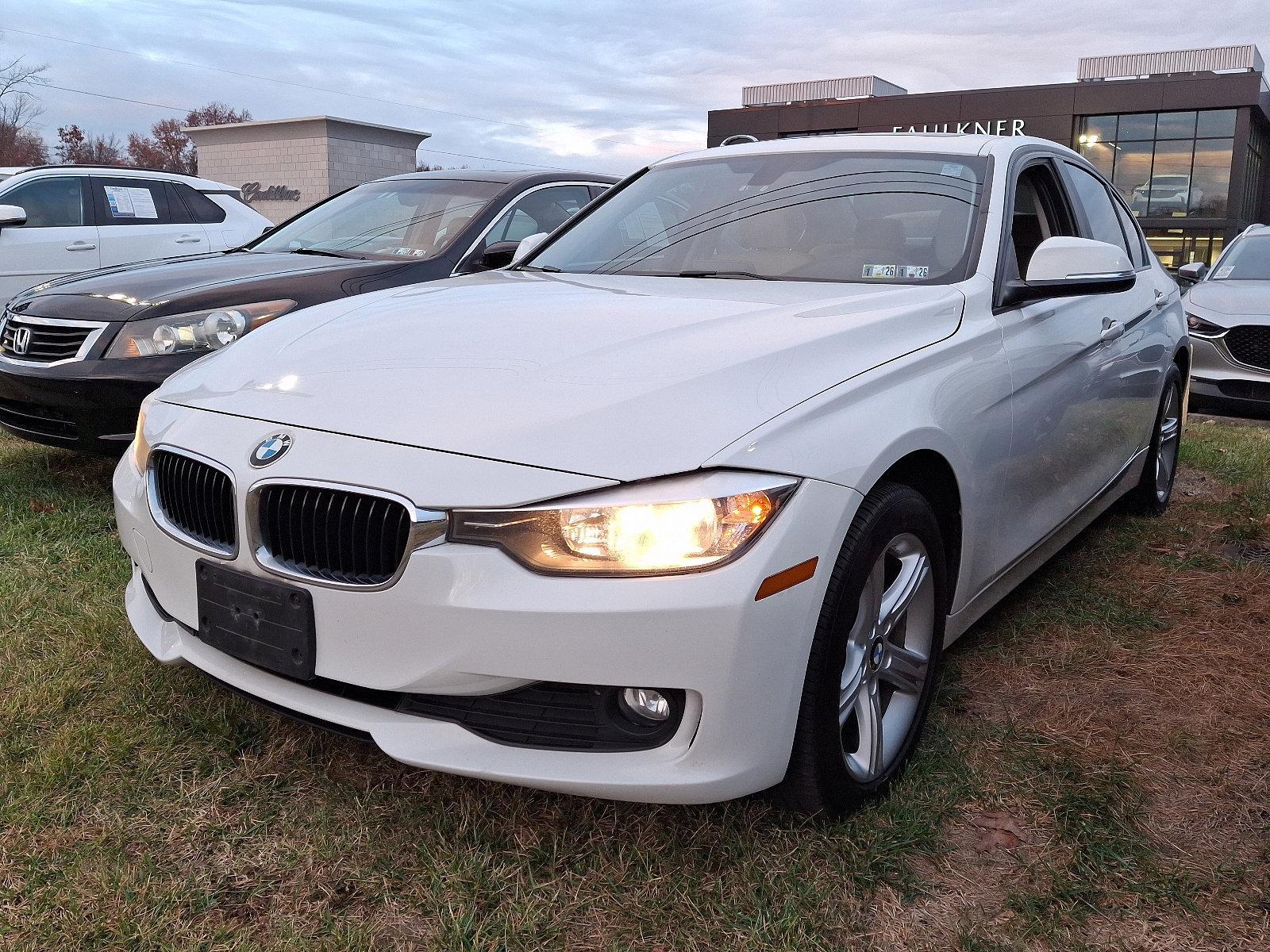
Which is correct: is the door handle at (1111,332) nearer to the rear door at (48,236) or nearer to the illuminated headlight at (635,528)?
the illuminated headlight at (635,528)

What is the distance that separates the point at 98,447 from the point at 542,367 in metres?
2.99

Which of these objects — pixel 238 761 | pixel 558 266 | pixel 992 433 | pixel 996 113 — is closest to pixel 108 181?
pixel 558 266

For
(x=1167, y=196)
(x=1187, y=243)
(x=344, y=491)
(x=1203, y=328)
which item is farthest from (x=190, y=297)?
(x=1187, y=243)

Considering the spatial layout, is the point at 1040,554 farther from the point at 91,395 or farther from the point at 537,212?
the point at 91,395

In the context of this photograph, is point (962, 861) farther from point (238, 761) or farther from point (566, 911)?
point (238, 761)

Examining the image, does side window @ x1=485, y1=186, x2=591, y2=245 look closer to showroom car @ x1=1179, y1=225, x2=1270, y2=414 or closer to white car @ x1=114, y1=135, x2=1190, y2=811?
white car @ x1=114, y1=135, x2=1190, y2=811

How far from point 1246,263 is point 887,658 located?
849cm

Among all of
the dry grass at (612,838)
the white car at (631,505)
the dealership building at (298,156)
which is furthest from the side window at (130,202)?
the dealership building at (298,156)

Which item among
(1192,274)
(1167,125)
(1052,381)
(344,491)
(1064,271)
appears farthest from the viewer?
(1167,125)

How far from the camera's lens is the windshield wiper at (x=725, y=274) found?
10.2ft

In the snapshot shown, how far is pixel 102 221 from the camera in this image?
8.76 m

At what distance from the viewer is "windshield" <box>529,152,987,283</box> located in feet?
Answer: 10.0

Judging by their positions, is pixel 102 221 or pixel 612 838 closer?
pixel 612 838

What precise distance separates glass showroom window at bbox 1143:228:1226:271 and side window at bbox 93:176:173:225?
3527 cm
